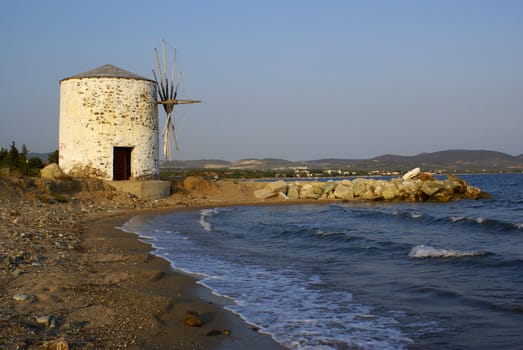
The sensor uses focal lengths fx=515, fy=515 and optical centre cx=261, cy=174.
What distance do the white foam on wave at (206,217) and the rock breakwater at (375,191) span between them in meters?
5.68

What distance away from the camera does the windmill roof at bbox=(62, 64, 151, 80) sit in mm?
21625

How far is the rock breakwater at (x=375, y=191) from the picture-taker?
2842 cm

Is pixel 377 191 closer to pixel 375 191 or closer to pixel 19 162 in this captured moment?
pixel 375 191

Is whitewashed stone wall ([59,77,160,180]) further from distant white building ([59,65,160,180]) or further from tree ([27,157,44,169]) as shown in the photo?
tree ([27,157,44,169])

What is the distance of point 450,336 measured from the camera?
562 centimetres

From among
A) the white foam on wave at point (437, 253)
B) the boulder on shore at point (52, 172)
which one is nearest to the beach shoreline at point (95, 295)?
the white foam on wave at point (437, 253)

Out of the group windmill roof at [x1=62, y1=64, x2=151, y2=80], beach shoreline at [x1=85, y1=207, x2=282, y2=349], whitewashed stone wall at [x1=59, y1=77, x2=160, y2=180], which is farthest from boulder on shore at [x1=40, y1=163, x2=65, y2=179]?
beach shoreline at [x1=85, y1=207, x2=282, y2=349]

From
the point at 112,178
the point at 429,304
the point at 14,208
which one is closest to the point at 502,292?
the point at 429,304

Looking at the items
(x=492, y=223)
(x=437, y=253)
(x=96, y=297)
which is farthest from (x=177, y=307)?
(x=492, y=223)

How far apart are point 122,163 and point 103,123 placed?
79.5 inches

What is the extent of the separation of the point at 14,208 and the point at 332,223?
32.9 feet

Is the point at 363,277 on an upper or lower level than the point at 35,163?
lower

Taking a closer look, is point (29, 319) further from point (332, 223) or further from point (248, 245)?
point (332, 223)

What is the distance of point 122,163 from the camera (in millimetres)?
22578
